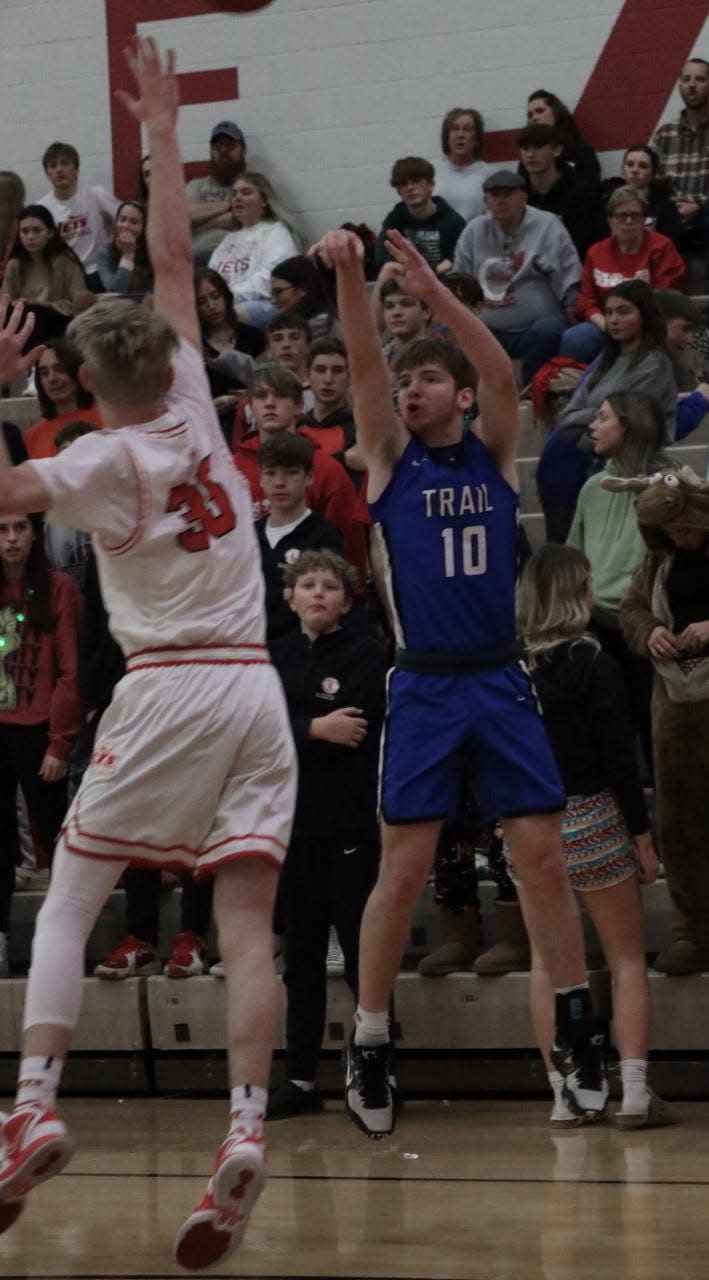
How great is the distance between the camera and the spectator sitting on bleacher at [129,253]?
10656mm

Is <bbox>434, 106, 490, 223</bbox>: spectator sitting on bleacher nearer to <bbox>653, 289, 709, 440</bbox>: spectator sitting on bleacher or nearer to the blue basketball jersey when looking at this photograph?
<bbox>653, 289, 709, 440</bbox>: spectator sitting on bleacher

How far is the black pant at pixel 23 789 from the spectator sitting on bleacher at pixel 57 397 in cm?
185

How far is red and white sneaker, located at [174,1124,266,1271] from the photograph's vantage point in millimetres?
3561

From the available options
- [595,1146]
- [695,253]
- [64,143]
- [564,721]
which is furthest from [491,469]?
[64,143]

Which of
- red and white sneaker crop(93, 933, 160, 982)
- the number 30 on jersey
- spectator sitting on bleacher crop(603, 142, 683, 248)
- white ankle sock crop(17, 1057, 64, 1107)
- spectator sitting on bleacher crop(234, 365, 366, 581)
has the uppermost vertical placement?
spectator sitting on bleacher crop(603, 142, 683, 248)

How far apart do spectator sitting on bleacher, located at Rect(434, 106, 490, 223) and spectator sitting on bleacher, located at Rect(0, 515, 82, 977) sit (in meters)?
4.76

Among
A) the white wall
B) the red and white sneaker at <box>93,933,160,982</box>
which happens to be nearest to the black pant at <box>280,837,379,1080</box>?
the red and white sneaker at <box>93,933,160,982</box>

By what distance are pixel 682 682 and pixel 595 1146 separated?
61.8 inches

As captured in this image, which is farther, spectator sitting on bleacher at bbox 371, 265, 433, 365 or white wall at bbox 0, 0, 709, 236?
white wall at bbox 0, 0, 709, 236

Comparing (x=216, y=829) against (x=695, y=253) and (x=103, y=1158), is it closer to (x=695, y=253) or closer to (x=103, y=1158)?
(x=103, y=1158)

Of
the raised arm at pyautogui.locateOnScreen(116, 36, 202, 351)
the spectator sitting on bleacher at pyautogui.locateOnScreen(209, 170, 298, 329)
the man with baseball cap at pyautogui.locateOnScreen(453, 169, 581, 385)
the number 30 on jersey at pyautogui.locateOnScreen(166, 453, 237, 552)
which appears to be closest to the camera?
the number 30 on jersey at pyautogui.locateOnScreen(166, 453, 237, 552)

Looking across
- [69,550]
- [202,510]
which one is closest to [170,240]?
[202,510]

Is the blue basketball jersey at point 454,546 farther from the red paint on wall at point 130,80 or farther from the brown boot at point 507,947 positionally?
the red paint on wall at point 130,80

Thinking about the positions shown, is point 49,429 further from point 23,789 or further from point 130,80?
point 130,80
